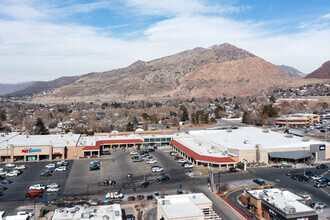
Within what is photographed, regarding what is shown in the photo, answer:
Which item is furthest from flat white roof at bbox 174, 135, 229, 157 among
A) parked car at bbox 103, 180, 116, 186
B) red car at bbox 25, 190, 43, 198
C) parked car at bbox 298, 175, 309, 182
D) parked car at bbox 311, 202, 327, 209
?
red car at bbox 25, 190, 43, 198

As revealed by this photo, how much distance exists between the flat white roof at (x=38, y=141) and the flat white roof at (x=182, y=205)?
22.1 meters

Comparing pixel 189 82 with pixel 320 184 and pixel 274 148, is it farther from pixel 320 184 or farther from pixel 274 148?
pixel 320 184

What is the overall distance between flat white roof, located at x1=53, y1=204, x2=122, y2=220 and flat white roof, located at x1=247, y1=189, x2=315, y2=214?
30.2ft

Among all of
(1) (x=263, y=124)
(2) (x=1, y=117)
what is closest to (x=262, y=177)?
(1) (x=263, y=124)

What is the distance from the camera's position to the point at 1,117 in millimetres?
71062

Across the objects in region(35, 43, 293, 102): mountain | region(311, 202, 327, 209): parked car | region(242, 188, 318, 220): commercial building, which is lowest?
region(311, 202, 327, 209): parked car

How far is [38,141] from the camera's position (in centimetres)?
3775

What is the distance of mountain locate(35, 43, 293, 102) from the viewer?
14462 cm

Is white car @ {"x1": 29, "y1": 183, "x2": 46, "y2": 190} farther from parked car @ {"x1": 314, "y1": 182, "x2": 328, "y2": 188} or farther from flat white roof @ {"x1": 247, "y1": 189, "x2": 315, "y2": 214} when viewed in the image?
parked car @ {"x1": 314, "y1": 182, "x2": 328, "y2": 188}

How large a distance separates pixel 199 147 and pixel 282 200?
57.9 feet

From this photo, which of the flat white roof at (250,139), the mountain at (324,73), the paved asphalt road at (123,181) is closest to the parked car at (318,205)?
the paved asphalt road at (123,181)

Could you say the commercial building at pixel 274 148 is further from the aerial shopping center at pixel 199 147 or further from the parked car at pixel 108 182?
the parked car at pixel 108 182

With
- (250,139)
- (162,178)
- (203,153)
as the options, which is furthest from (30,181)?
(250,139)

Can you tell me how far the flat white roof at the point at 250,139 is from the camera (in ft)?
109
